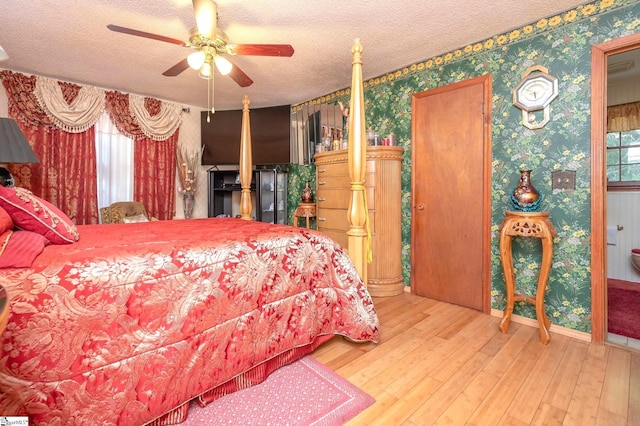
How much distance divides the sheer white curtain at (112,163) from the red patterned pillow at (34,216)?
112 inches

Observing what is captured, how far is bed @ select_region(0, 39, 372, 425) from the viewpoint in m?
0.99

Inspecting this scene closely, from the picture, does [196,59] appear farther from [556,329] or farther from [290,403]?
[556,329]

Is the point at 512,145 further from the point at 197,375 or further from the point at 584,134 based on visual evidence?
the point at 197,375

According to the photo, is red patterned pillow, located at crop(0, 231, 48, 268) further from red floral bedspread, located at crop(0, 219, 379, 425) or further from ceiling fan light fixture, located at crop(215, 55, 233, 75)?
ceiling fan light fixture, located at crop(215, 55, 233, 75)

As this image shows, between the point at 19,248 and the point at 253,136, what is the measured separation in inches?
146

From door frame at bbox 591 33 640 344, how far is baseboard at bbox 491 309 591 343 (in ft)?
0.16

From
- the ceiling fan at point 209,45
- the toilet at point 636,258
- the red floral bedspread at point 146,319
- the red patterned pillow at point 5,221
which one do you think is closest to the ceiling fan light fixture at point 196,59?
the ceiling fan at point 209,45

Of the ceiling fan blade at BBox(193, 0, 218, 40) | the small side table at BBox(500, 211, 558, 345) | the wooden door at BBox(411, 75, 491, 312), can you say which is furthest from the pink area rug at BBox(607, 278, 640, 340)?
the ceiling fan blade at BBox(193, 0, 218, 40)

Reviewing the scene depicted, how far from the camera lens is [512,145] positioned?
2535 millimetres

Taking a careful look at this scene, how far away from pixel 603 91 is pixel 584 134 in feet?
1.00

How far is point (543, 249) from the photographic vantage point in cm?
213

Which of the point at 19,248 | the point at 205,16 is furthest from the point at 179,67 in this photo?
the point at 19,248

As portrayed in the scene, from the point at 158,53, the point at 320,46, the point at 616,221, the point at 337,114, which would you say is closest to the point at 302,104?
the point at 337,114

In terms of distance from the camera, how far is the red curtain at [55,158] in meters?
3.22
